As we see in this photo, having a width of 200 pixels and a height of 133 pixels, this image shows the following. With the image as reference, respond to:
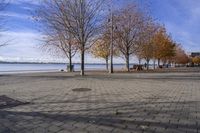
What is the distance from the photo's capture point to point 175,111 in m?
8.66

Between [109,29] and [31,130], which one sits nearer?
[31,130]

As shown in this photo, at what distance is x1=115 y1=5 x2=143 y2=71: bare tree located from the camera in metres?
42.4

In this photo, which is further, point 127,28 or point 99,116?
point 127,28

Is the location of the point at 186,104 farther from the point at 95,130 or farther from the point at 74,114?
the point at 95,130

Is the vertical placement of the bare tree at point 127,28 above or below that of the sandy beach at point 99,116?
above

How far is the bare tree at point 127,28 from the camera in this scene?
42406 mm

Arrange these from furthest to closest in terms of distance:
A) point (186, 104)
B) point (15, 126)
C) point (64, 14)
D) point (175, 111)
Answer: point (64, 14)
point (186, 104)
point (175, 111)
point (15, 126)

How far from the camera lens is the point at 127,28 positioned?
42.7 metres

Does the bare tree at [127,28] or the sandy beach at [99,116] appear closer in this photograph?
the sandy beach at [99,116]

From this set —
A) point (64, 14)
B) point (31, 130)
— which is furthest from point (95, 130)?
point (64, 14)

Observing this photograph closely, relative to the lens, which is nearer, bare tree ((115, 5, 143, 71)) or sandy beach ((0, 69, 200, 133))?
sandy beach ((0, 69, 200, 133))

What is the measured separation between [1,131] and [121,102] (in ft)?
15.6

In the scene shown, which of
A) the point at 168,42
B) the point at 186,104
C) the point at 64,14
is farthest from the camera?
the point at 168,42

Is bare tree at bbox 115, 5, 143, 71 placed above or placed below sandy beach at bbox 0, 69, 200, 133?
above
